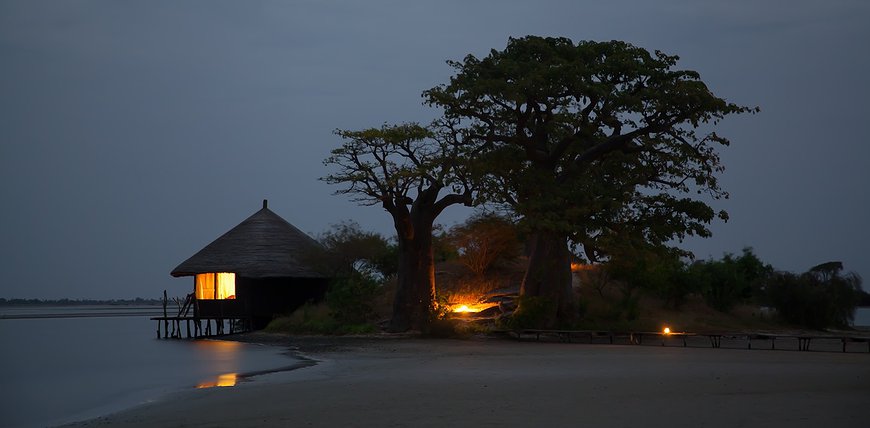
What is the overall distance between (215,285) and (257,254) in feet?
→ 11.4

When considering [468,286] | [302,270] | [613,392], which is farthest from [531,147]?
[613,392]

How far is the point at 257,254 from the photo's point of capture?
41.9 metres

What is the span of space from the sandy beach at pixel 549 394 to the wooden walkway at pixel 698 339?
9.35ft

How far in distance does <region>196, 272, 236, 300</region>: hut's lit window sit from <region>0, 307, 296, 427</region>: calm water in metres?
4.30

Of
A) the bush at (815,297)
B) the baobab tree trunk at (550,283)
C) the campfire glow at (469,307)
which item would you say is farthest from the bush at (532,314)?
the bush at (815,297)

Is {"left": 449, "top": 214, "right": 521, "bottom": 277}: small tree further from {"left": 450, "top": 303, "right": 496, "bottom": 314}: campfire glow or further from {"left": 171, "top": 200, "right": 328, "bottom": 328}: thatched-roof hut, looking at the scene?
{"left": 171, "top": 200, "right": 328, "bottom": 328}: thatched-roof hut

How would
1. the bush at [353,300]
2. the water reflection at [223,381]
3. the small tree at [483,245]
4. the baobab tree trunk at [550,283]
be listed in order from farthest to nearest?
the small tree at [483,245], the bush at [353,300], the baobab tree trunk at [550,283], the water reflection at [223,381]

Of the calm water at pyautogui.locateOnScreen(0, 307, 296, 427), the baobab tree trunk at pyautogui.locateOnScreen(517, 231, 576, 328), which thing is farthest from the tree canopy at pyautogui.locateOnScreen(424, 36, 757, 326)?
the calm water at pyautogui.locateOnScreen(0, 307, 296, 427)

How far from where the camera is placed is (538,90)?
29344mm

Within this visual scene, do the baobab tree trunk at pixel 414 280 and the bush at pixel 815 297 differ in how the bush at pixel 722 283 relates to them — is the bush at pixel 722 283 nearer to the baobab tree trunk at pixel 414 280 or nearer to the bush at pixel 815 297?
the bush at pixel 815 297

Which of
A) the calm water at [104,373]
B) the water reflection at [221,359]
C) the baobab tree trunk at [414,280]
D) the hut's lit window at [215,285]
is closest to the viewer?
the calm water at [104,373]

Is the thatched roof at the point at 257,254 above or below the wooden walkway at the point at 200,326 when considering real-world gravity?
above

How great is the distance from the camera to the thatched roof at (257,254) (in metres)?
41.0

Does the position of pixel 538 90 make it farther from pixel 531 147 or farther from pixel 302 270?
pixel 302 270
